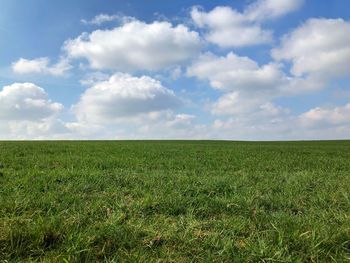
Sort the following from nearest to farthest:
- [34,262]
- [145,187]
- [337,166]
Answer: [34,262]
[145,187]
[337,166]

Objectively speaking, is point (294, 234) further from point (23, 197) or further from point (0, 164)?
point (0, 164)

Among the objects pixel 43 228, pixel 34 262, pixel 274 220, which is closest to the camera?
pixel 34 262

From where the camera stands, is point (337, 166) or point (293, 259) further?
point (337, 166)

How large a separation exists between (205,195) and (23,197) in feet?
12.2

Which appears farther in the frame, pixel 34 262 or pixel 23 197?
pixel 23 197

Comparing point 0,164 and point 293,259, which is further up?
point 0,164

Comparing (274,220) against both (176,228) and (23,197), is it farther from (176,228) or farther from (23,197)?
(23,197)

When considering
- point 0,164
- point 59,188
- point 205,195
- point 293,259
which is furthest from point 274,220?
point 0,164

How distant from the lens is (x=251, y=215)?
6789 millimetres

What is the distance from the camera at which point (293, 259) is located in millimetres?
4785

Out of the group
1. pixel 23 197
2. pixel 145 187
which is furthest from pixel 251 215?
pixel 23 197

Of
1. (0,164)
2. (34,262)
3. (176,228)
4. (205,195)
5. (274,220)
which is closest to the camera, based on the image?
(34,262)

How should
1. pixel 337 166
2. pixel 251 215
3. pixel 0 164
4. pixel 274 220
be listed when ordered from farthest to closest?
pixel 337 166 → pixel 0 164 → pixel 251 215 → pixel 274 220

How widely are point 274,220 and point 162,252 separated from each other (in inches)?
90.4
